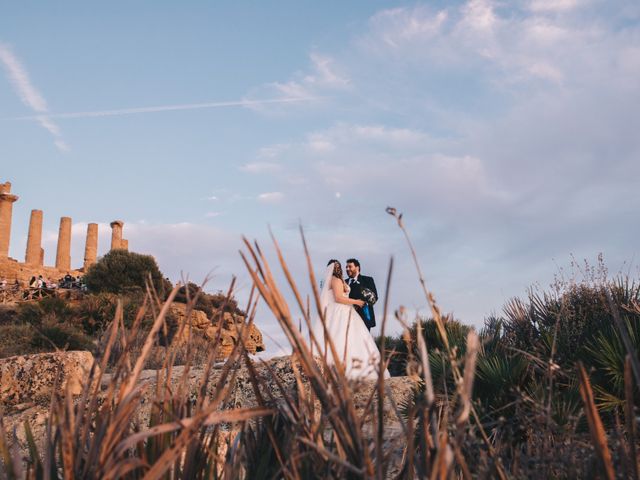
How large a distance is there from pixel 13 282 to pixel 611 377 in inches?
1714

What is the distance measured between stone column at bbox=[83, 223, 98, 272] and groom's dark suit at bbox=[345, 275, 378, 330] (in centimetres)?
4879

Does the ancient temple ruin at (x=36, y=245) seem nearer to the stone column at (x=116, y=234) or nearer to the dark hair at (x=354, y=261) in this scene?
the stone column at (x=116, y=234)

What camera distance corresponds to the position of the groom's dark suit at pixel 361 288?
1161cm

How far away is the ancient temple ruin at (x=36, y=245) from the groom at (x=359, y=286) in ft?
124

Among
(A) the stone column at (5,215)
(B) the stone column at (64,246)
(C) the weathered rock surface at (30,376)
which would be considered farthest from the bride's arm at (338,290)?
(B) the stone column at (64,246)

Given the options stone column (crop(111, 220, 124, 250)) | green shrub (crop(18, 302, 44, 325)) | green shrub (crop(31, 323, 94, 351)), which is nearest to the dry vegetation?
green shrub (crop(31, 323, 94, 351))

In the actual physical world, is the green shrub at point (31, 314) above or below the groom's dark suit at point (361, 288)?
above

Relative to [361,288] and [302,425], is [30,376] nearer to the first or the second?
[361,288]

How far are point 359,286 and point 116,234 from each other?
50.9 metres

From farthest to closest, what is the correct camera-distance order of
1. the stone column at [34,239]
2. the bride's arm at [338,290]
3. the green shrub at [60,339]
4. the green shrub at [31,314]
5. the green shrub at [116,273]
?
the stone column at [34,239]
the green shrub at [116,273]
the green shrub at [31,314]
the green shrub at [60,339]
the bride's arm at [338,290]

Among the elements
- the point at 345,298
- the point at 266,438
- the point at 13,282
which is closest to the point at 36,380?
the point at 345,298

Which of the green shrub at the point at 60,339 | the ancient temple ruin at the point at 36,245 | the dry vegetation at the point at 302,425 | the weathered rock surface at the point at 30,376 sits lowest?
the dry vegetation at the point at 302,425

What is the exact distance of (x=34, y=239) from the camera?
53156mm

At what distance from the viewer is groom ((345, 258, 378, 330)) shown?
1162 cm
